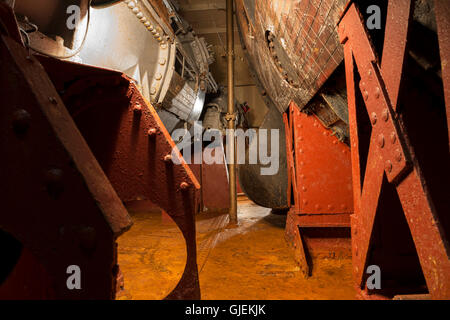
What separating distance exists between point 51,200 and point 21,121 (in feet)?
0.93

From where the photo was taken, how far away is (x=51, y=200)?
0.82m

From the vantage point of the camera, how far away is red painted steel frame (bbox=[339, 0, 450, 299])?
90cm

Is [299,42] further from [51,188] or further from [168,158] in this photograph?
[51,188]

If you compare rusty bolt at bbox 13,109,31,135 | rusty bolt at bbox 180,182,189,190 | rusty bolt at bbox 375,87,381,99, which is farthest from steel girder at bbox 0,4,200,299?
rusty bolt at bbox 375,87,381,99

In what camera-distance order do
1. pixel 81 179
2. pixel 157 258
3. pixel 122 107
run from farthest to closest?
1. pixel 157 258
2. pixel 122 107
3. pixel 81 179

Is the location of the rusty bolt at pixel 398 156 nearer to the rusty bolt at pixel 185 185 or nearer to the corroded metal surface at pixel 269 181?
the rusty bolt at pixel 185 185

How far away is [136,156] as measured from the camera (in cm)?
180

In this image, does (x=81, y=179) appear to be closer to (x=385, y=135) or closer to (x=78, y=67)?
(x=78, y=67)

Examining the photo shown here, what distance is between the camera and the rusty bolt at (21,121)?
818 millimetres

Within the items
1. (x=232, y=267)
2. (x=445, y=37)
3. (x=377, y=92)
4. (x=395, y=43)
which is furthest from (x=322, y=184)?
(x=445, y=37)

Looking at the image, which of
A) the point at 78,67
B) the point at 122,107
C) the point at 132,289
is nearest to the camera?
the point at 78,67

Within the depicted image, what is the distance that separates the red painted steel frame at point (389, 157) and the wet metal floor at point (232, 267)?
1246 mm
